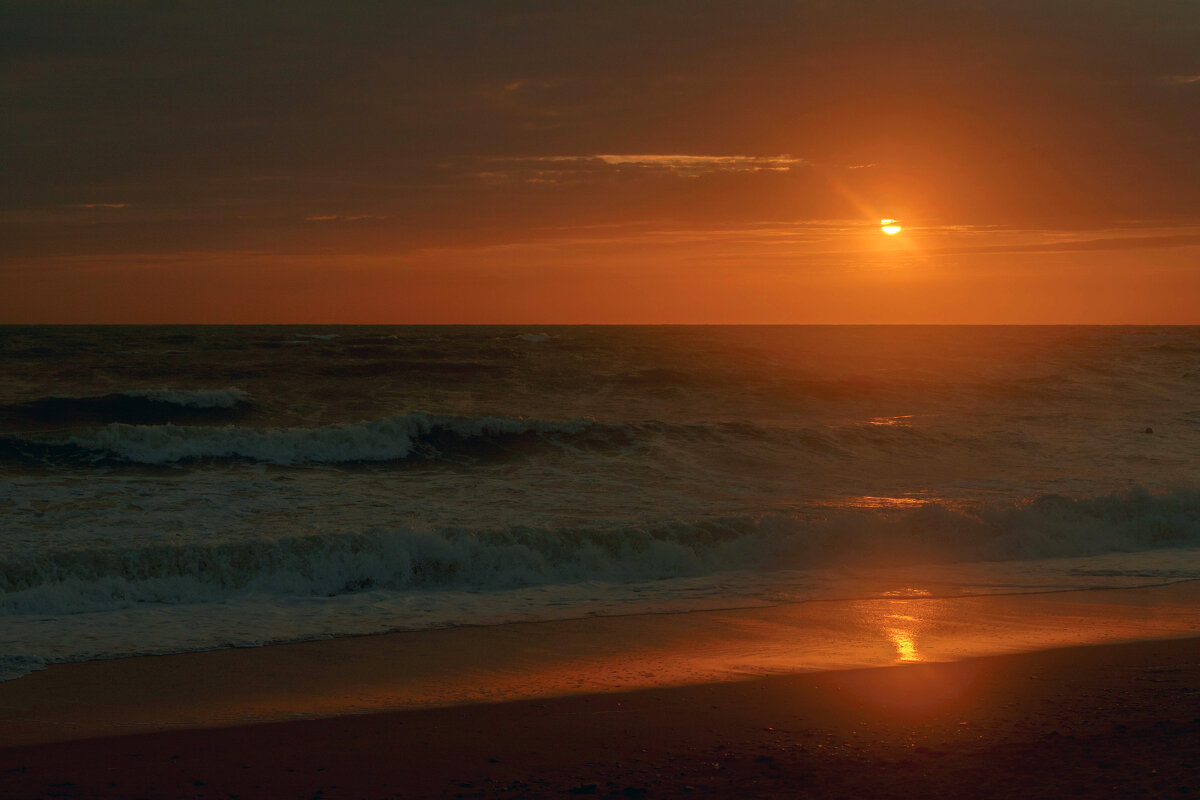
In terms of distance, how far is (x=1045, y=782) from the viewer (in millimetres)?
4809

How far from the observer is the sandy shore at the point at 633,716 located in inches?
196

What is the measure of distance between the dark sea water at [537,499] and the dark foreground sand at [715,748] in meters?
2.72

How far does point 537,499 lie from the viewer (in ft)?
49.2

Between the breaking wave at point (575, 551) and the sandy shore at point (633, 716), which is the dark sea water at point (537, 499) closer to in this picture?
the breaking wave at point (575, 551)

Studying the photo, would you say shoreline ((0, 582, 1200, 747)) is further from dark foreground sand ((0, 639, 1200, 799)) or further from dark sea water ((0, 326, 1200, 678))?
dark sea water ((0, 326, 1200, 678))

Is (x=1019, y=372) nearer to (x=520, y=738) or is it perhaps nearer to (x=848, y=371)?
(x=848, y=371)

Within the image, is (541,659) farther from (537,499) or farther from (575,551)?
(537,499)

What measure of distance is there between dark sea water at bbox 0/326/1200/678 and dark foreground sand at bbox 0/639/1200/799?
8.91ft

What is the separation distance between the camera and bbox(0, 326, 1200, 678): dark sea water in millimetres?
9922

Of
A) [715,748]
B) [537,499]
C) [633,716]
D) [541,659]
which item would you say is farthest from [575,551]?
[715,748]

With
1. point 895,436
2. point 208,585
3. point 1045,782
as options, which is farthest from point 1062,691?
point 895,436

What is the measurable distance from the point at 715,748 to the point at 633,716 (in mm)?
801

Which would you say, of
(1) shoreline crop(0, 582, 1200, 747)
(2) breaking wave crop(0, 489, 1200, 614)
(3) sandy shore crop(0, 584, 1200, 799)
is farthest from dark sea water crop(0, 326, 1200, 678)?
(3) sandy shore crop(0, 584, 1200, 799)

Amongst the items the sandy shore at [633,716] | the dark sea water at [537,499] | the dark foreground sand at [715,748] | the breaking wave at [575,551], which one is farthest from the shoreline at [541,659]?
the breaking wave at [575,551]
